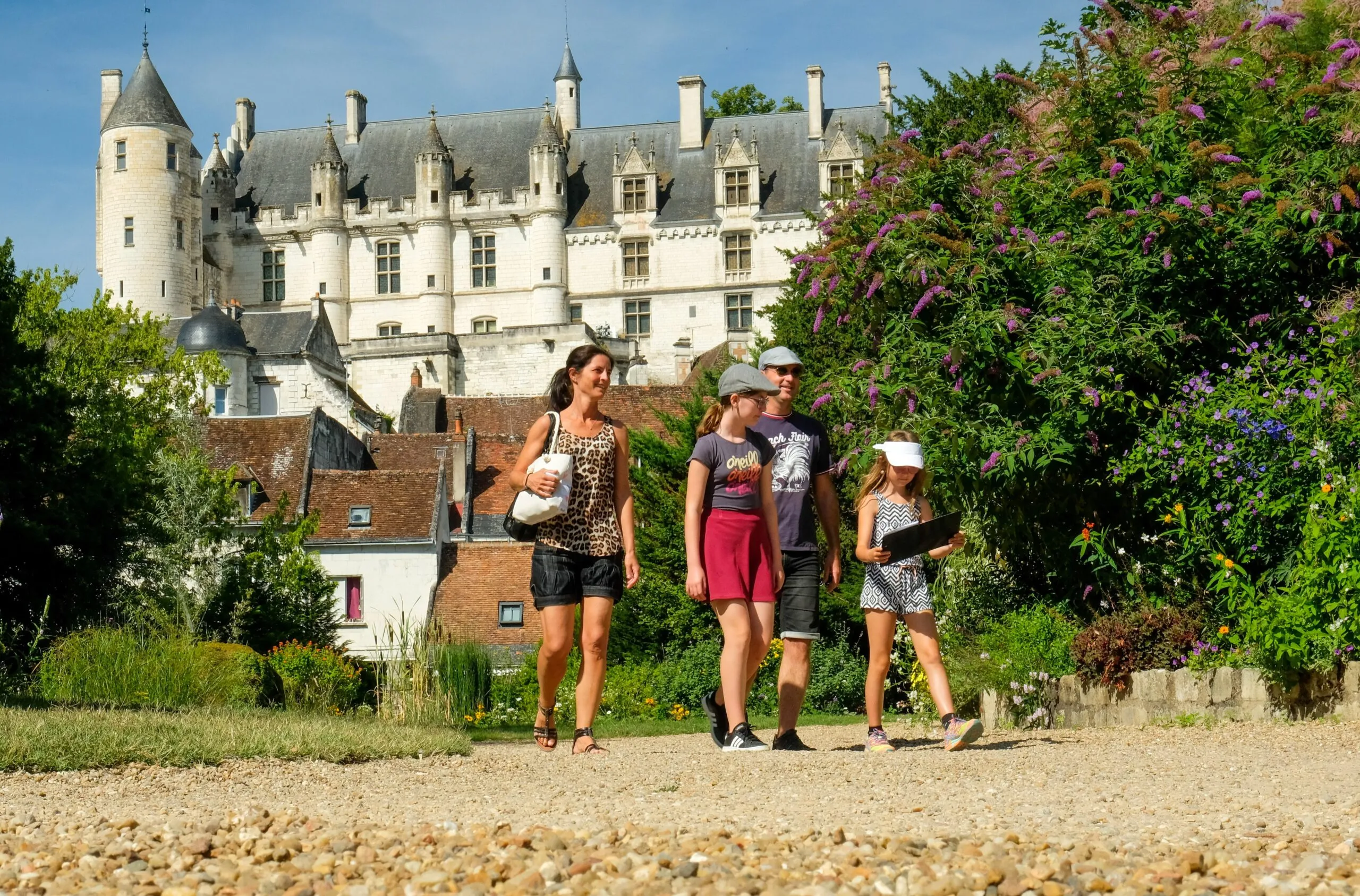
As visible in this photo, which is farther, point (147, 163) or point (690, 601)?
point (147, 163)

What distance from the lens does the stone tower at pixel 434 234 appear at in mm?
63906

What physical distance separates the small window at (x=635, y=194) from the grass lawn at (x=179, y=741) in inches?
2207

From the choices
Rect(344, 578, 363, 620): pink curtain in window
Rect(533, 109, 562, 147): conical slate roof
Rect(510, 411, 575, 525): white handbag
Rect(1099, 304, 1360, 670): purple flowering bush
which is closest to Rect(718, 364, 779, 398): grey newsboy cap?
Rect(510, 411, 575, 525): white handbag

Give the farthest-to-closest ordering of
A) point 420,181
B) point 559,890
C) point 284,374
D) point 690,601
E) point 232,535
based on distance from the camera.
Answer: point 420,181, point 284,374, point 232,535, point 690,601, point 559,890

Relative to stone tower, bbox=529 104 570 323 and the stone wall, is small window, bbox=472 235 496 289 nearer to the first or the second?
stone tower, bbox=529 104 570 323

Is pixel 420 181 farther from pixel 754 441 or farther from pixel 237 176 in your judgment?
pixel 754 441

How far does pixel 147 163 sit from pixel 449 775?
199ft

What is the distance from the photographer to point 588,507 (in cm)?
678

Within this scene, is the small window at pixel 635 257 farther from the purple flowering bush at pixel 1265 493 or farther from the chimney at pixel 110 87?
the purple flowering bush at pixel 1265 493

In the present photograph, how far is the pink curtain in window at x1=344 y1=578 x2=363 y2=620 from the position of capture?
33531 millimetres

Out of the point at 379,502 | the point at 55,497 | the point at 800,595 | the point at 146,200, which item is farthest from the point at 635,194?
the point at 800,595

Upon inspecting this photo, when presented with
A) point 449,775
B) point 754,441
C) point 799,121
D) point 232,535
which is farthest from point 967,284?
point 799,121

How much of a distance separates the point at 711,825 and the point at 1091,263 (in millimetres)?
6884

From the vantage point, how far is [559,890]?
3.55 meters
